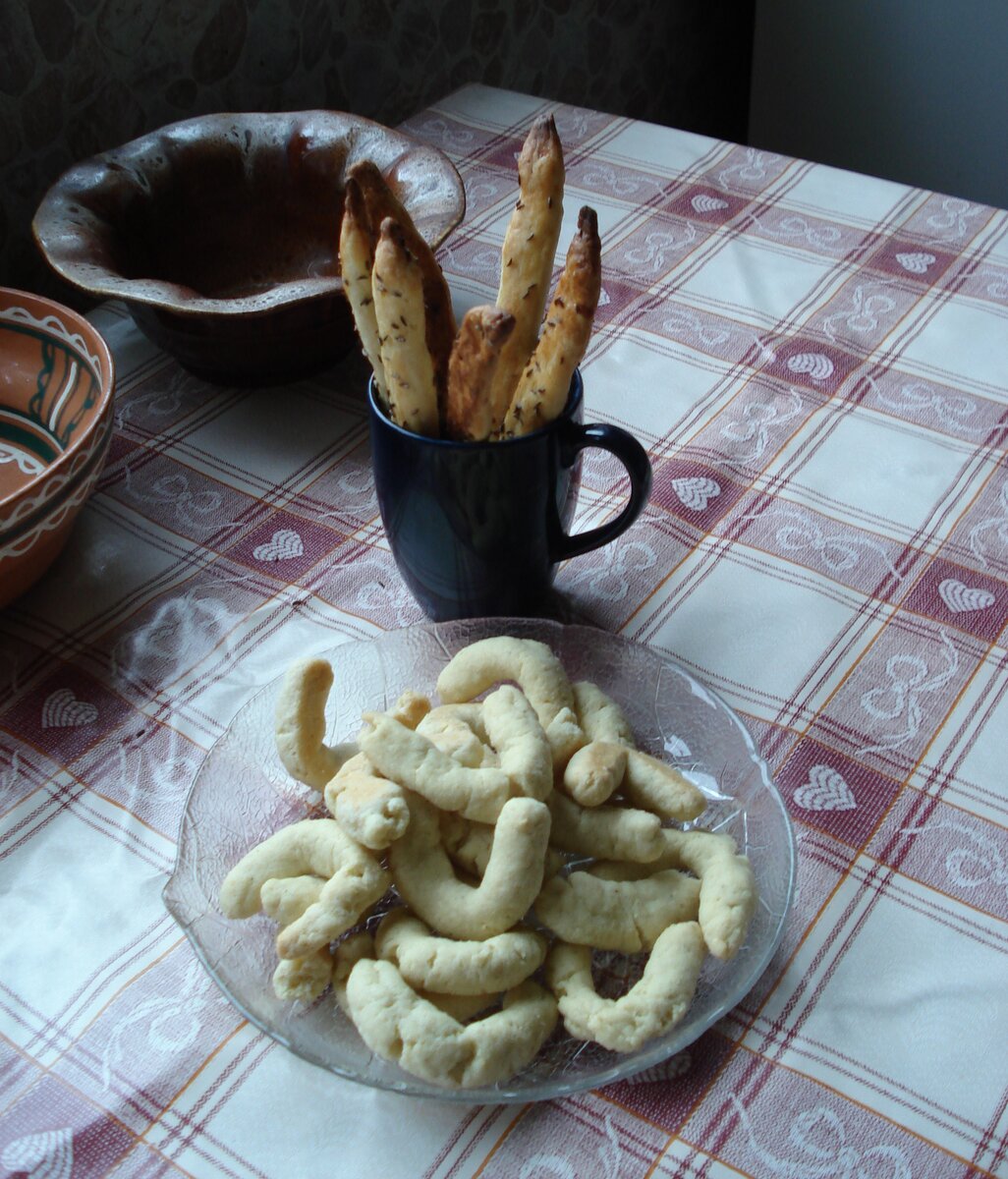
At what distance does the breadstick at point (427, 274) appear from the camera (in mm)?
529

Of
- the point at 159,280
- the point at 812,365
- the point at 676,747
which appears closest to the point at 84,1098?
the point at 676,747

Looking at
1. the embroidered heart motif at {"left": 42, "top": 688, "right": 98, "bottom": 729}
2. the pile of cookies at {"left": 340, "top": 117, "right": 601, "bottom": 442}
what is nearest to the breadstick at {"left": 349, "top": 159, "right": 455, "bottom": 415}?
the pile of cookies at {"left": 340, "top": 117, "right": 601, "bottom": 442}

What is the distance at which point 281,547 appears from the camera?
0.68 metres

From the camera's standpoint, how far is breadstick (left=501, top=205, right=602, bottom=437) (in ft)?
1.57

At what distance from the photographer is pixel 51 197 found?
30.6 inches

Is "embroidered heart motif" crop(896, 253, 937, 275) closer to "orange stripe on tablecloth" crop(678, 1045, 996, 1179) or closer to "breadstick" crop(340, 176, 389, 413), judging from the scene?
"breadstick" crop(340, 176, 389, 413)

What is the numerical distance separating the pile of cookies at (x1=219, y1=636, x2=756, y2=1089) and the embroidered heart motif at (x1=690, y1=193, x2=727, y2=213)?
25.2 inches

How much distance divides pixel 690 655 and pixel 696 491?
0.14 meters

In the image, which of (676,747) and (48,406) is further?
(48,406)

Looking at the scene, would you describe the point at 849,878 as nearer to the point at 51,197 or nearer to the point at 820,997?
the point at 820,997

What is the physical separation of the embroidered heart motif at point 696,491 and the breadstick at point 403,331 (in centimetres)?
23

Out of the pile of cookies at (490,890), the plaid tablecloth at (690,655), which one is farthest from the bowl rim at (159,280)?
the pile of cookies at (490,890)

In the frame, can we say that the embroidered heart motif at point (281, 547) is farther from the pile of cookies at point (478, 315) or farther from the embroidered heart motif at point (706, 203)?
the embroidered heart motif at point (706, 203)

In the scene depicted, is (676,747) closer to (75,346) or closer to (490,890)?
(490,890)
